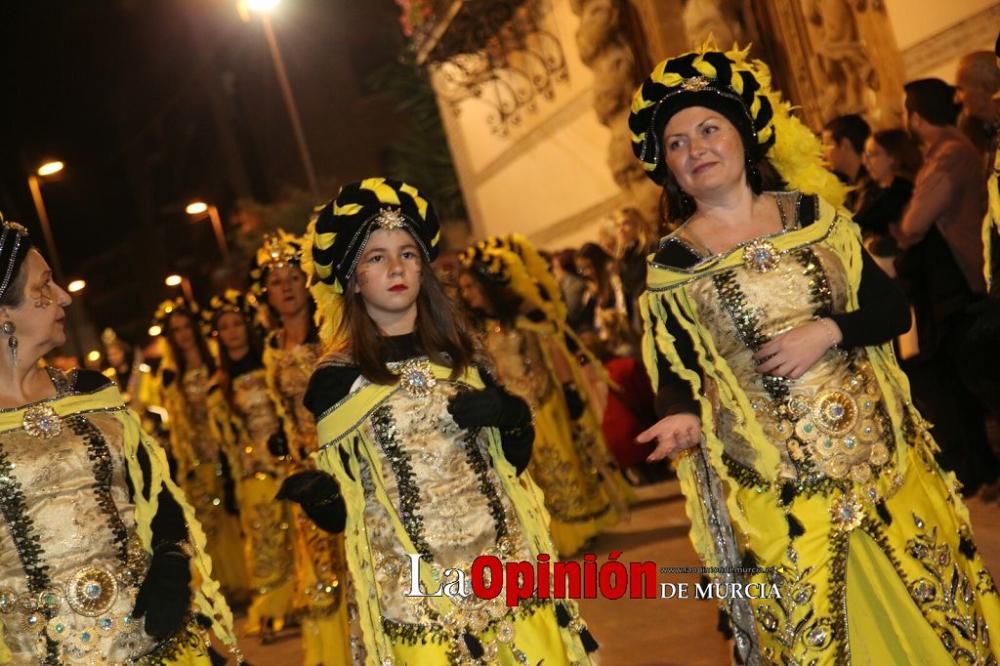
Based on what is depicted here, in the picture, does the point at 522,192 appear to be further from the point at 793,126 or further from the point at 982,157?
the point at 793,126

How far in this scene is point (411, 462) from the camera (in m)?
4.45

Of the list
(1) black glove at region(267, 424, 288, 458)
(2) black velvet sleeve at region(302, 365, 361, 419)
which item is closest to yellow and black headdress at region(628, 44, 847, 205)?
(2) black velvet sleeve at region(302, 365, 361, 419)

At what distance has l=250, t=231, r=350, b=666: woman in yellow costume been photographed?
25.5ft

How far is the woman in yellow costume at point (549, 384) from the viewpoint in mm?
10836

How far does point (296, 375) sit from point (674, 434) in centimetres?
453

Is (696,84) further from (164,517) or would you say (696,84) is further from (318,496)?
(164,517)

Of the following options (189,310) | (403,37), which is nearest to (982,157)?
(189,310)

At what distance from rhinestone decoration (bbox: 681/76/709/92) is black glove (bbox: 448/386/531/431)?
1.19m

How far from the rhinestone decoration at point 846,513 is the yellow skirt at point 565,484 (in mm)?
6461

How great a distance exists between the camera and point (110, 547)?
4.18m

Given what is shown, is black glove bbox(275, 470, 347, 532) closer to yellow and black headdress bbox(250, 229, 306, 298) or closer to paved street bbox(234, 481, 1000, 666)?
paved street bbox(234, 481, 1000, 666)

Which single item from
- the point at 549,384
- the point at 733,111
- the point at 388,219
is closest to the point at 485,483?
the point at 388,219

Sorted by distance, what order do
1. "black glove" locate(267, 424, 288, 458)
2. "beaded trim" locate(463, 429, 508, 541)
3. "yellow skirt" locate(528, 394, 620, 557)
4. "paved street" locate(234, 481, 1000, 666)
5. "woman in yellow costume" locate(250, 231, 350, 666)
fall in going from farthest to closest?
"yellow skirt" locate(528, 394, 620, 557)
"black glove" locate(267, 424, 288, 458)
"woman in yellow costume" locate(250, 231, 350, 666)
"paved street" locate(234, 481, 1000, 666)
"beaded trim" locate(463, 429, 508, 541)

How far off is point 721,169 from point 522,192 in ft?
53.1
